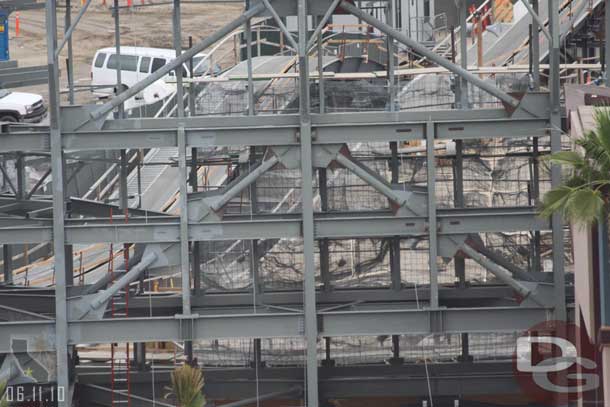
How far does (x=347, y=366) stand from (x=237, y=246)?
4022 mm

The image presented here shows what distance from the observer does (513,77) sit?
112 ft

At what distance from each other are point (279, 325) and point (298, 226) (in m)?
1.65

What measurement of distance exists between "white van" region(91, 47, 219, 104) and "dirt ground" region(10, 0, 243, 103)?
287 inches

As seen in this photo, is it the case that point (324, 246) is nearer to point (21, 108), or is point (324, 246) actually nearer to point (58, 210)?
point (58, 210)

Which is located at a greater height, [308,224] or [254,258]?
[308,224]

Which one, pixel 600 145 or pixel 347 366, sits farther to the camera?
pixel 347 366

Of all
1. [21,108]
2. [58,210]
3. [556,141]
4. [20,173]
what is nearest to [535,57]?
[556,141]

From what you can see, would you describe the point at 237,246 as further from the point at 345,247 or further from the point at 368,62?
the point at 368,62

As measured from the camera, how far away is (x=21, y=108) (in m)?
44.2

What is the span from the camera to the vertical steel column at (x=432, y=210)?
26.5 m

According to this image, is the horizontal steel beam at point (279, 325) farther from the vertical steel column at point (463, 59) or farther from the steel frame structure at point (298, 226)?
the vertical steel column at point (463, 59)

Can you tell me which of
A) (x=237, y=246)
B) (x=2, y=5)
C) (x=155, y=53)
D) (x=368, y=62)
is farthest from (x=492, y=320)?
(x=155, y=53)

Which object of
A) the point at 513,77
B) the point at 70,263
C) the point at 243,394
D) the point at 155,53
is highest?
the point at 155,53

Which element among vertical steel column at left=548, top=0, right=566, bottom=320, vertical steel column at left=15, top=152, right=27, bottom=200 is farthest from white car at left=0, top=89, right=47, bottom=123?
vertical steel column at left=548, top=0, right=566, bottom=320
